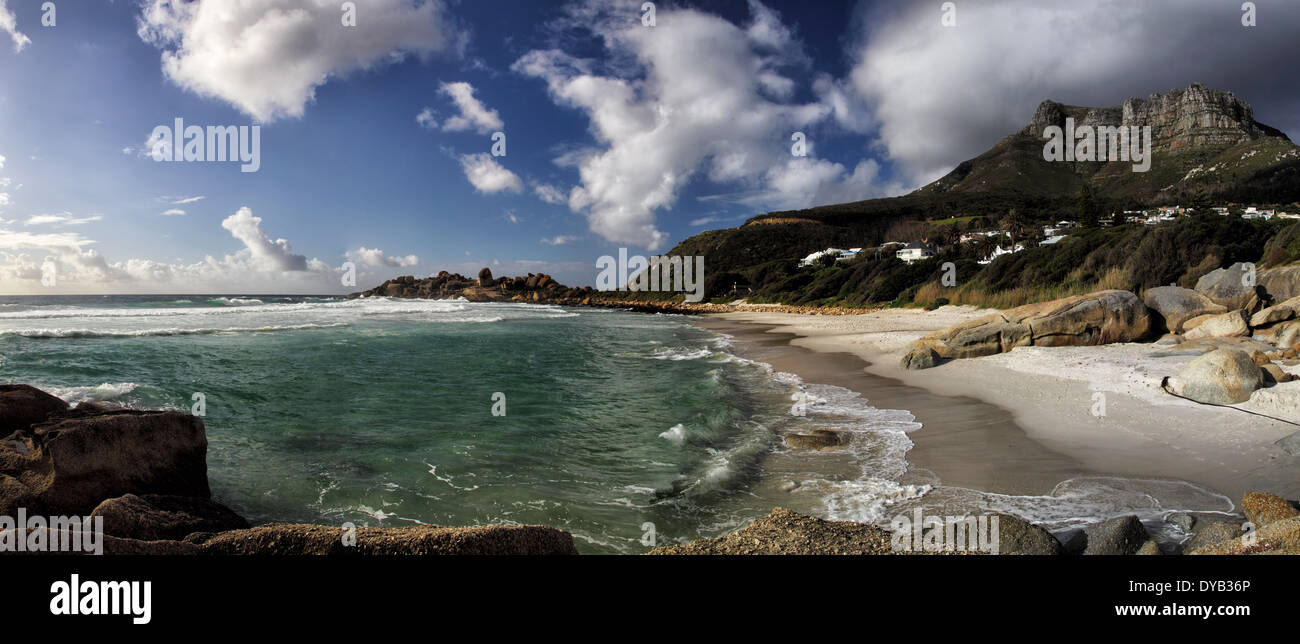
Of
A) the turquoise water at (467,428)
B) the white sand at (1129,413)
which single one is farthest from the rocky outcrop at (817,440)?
the white sand at (1129,413)

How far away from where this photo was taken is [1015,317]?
618 inches

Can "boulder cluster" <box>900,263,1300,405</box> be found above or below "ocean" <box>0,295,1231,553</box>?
above

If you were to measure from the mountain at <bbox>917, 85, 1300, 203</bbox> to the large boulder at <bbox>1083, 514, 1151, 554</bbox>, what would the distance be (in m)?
114

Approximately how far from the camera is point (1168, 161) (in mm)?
123188

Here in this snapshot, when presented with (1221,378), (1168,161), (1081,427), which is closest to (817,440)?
(1081,427)

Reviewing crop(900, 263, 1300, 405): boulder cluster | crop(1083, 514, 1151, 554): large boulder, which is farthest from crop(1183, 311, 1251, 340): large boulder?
crop(1083, 514, 1151, 554): large boulder

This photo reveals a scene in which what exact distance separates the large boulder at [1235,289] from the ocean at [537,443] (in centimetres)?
1270

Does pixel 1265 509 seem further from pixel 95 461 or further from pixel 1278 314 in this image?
pixel 1278 314

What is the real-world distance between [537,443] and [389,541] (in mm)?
6803

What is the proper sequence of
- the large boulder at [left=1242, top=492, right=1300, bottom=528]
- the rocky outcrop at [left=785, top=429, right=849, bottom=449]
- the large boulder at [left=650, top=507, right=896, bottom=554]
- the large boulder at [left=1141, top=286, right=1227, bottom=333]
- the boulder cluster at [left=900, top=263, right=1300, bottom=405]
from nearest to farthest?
the large boulder at [left=650, top=507, right=896, bottom=554], the large boulder at [left=1242, top=492, right=1300, bottom=528], the rocky outcrop at [left=785, top=429, right=849, bottom=449], the boulder cluster at [left=900, top=263, right=1300, bottom=405], the large boulder at [left=1141, top=286, right=1227, bottom=333]

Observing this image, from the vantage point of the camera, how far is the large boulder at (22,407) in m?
6.43

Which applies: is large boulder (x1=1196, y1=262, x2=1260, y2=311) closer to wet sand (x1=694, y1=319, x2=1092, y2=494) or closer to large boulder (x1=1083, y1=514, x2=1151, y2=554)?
wet sand (x1=694, y1=319, x2=1092, y2=494)

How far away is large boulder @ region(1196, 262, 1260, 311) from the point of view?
1523 centimetres
